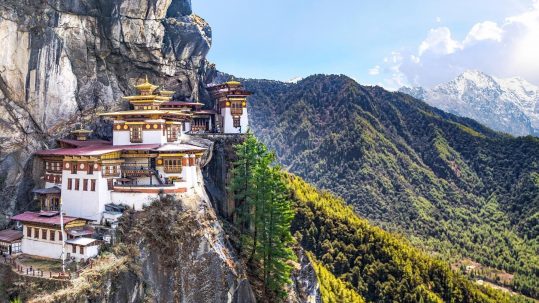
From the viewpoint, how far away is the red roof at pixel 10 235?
5300cm

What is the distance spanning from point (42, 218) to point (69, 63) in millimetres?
21841

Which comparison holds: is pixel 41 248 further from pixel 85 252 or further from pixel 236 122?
pixel 236 122

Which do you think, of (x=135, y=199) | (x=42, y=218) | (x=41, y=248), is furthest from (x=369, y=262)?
(x=42, y=218)

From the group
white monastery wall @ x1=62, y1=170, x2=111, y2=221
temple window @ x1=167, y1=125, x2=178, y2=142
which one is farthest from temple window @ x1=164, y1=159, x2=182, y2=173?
temple window @ x1=167, y1=125, x2=178, y2=142

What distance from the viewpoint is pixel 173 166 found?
57406mm

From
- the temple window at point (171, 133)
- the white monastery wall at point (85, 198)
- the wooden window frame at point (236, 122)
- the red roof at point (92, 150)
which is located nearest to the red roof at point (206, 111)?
the wooden window frame at point (236, 122)

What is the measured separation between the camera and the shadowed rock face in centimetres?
6041

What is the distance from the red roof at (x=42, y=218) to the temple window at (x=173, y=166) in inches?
425

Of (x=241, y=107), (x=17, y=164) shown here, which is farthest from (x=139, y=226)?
(x=241, y=107)

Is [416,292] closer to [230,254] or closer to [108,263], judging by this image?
[230,254]

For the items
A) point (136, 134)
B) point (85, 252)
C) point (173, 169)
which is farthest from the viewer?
point (136, 134)

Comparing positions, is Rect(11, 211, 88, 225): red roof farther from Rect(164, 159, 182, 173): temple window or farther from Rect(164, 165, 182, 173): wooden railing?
Rect(164, 159, 182, 173): temple window

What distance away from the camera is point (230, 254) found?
187 ft

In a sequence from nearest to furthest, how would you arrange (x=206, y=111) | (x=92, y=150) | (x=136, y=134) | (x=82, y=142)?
(x=92, y=150)
(x=136, y=134)
(x=82, y=142)
(x=206, y=111)
